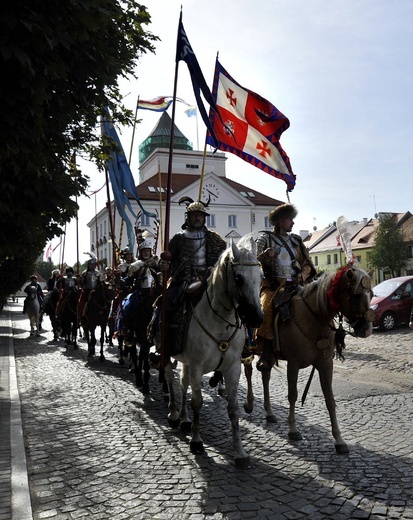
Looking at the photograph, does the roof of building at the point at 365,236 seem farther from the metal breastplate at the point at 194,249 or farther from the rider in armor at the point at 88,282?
the metal breastplate at the point at 194,249

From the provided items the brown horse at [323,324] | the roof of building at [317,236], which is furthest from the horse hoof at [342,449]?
the roof of building at [317,236]

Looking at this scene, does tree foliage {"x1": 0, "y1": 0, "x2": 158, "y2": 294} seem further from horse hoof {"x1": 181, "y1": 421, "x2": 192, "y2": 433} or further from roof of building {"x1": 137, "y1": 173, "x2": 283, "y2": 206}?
roof of building {"x1": 137, "y1": 173, "x2": 283, "y2": 206}

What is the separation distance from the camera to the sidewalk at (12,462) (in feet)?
13.3

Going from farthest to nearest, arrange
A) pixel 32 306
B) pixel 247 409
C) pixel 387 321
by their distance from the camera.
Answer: pixel 32 306 → pixel 387 321 → pixel 247 409

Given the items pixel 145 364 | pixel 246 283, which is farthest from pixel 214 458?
pixel 145 364

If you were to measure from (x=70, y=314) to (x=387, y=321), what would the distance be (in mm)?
10681

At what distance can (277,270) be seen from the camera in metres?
6.56

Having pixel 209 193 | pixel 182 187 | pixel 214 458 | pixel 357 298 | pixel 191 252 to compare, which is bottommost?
pixel 214 458

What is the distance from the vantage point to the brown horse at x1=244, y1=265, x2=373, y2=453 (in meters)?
5.21

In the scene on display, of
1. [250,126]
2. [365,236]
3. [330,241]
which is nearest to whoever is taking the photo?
[250,126]

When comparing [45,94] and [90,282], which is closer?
[45,94]

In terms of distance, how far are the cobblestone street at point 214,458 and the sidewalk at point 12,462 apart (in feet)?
0.41

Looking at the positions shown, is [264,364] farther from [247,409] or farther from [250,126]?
[250,126]

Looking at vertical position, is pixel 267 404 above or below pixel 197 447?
above
